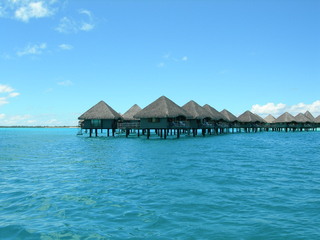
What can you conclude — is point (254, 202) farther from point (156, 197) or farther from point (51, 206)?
point (51, 206)

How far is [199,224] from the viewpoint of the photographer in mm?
6715

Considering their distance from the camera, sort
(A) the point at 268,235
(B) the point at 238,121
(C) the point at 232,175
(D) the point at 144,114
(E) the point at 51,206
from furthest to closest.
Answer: (B) the point at 238,121 → (D) the point at 144,114 → (C) the point at 232,175 → (E) the point at 51,206 → (A) the point at 268,235

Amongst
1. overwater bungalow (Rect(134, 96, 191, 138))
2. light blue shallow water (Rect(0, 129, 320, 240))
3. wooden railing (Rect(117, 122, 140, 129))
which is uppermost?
overwater bungalow (Rect(134, 96, 191, 138))

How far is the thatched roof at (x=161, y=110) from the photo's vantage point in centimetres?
3574

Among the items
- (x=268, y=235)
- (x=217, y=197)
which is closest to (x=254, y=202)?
(x=217, y=197)

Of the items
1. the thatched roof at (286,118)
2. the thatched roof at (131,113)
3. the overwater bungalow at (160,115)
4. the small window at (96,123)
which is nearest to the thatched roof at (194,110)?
the overwater bungalow at (160,115)

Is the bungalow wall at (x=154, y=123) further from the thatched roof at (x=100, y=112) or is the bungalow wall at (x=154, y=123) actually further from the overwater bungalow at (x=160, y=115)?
the thatched roof at (x=100, y=112)

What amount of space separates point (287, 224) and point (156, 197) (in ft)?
12.7

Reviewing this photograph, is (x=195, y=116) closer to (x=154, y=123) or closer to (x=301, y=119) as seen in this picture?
(x=154, y=123)

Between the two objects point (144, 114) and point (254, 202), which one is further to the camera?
point (144, 114)

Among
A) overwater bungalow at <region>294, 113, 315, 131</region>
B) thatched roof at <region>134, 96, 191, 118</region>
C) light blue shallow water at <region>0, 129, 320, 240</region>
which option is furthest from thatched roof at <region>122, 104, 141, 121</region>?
overwater bungalow at <region>294, 113, 315, 131</region>

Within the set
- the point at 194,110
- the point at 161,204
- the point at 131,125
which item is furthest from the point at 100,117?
the point at 161,204

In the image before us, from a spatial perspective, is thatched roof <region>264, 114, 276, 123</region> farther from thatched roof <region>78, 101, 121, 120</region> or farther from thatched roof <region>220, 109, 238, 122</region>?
thatched roof <region>78, 101, 121, 120</region>

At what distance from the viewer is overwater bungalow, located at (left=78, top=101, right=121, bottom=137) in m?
42.6
